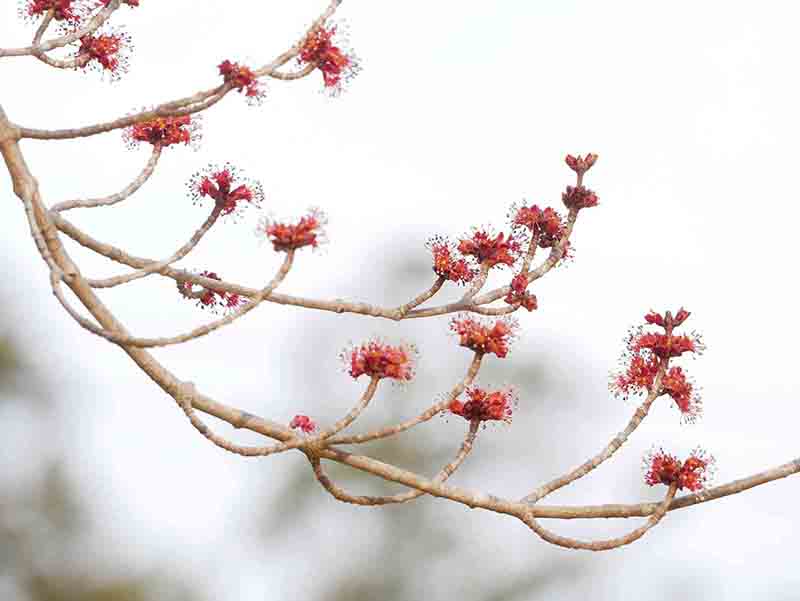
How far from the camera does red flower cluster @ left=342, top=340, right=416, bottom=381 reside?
11.5 feet

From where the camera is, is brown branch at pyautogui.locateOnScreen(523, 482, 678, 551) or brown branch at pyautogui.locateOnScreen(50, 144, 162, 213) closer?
brown branch at pyautogui.locateOnScreen(523, 482, 678, 551)

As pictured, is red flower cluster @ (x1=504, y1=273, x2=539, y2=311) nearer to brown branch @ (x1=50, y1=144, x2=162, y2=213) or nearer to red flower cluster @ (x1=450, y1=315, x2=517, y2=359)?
red flower cluster @ (x1=450, y1=315, x2=517, y2=359)

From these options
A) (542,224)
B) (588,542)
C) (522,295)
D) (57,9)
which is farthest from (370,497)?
(57,9)

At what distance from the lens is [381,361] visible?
351 cm

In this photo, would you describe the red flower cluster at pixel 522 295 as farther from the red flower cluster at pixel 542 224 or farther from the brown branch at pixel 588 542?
the brown branch at pixel 588 542

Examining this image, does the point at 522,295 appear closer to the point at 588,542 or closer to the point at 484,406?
the point at 484,406

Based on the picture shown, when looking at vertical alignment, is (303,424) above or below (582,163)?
below

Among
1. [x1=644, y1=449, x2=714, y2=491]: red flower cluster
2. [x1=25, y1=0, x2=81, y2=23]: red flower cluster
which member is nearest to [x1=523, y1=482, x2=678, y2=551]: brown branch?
[x1=644, y1=449, x2=714, y2=491]: red flower cluster

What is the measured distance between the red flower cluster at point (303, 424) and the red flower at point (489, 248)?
711mm

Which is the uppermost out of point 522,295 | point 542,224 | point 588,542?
point 542,224

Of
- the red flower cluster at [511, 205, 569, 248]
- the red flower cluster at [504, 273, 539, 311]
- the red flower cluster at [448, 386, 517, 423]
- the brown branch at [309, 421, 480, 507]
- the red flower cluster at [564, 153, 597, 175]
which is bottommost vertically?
the brown branch at [309, 421, 480, 507]

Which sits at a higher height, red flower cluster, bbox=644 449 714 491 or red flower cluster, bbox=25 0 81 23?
red flower cluster, bbox=25 0 81 23

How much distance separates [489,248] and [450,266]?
16 centimetres

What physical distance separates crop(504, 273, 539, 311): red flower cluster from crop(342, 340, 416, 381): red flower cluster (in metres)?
0.43
